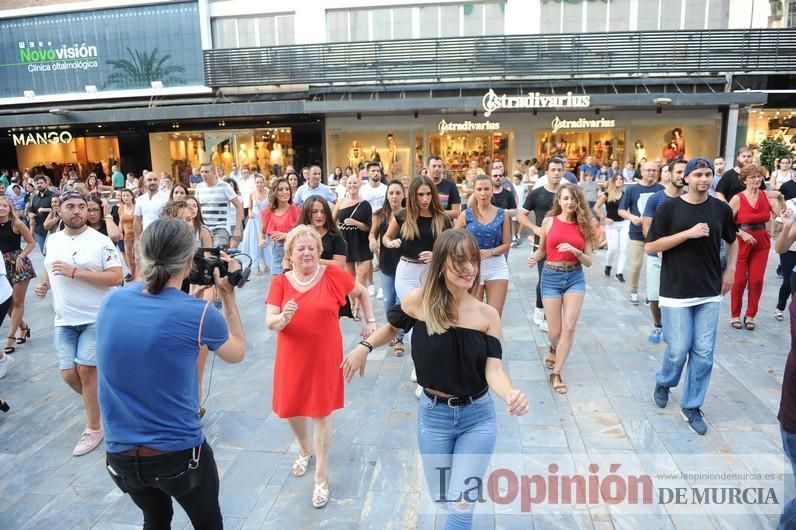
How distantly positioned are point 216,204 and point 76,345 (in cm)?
395

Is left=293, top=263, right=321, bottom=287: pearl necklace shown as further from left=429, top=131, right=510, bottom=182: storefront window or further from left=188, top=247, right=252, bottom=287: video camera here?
left=429, top=131, right=510, bottom=182: storefront window

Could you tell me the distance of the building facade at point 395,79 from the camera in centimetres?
1973

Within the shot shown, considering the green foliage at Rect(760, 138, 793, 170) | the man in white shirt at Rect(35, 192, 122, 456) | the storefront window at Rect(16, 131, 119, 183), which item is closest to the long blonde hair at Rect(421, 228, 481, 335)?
the man in white shirt at Rect(35, 192, 122, 456)

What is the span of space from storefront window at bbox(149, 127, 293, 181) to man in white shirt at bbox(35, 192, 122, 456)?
20.3m

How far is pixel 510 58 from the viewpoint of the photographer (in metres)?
20.3

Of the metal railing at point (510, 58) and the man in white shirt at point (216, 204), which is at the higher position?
the metal railing at point (510, 58)

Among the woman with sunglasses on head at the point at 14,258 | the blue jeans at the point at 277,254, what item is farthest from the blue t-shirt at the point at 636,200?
the woman with sunglasses on head at the point at 14,258

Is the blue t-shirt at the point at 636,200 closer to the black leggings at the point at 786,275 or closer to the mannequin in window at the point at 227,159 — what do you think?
the black leggings at the point at 786,275

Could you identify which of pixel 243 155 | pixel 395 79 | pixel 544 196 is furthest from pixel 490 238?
pixel 243 155

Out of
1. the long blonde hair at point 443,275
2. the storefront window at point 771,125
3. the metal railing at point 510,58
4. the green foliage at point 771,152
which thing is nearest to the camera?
the long blonde hair at point 443,275

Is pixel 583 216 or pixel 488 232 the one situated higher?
pixel 583 216

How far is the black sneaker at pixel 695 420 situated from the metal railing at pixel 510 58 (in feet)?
59.2

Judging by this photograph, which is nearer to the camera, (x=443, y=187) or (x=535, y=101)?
(x=443, y=187)

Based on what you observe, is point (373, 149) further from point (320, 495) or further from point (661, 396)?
point (320, 495)
